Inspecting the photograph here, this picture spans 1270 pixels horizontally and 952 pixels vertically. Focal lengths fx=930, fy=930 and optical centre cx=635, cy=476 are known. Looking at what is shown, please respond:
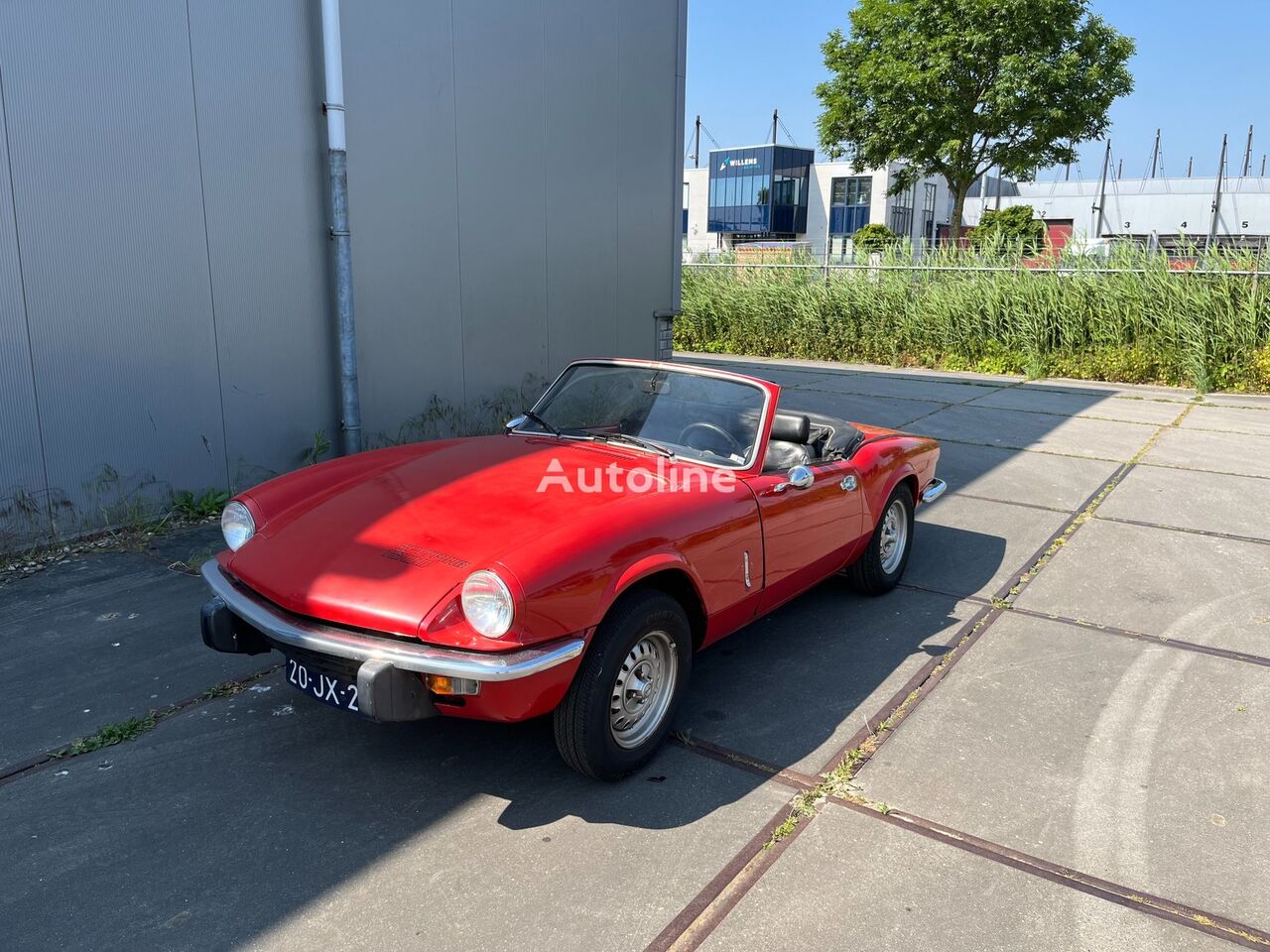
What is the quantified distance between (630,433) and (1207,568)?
3.76 metres

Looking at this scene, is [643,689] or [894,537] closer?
[643,689]

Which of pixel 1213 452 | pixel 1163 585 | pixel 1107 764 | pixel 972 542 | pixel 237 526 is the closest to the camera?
pixel 1107 764

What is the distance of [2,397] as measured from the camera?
16.9ft

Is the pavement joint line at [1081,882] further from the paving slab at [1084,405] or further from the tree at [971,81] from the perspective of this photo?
the tree at [971,81]

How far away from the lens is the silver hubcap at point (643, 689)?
123 inches

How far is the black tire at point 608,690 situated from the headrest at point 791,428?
1.24 m

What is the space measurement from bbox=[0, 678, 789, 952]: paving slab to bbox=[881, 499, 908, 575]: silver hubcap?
6.88ft

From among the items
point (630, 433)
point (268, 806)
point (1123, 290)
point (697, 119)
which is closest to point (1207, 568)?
point (630, 433)

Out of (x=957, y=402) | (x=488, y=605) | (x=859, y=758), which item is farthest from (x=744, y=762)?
(x=957, y=402)

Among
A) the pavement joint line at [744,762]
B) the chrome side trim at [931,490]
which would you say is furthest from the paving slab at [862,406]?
the pavement joint line at [744,762]

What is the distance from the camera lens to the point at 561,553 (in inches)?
113

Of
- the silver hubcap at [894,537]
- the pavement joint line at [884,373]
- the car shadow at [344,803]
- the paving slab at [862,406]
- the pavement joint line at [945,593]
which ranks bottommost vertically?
the pavement joint line at [945,593]

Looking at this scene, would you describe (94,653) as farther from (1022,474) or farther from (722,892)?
(1022,474)

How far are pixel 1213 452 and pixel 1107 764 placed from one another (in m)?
6.70
